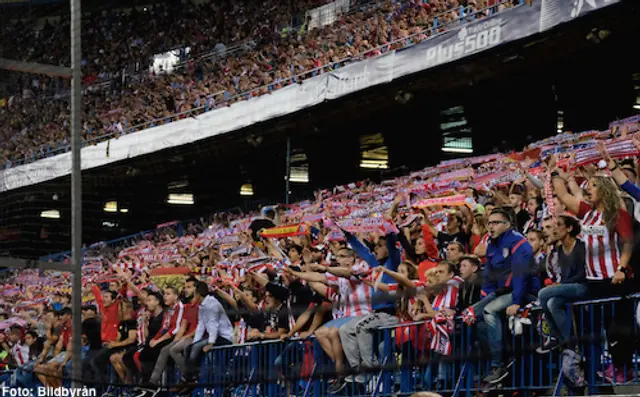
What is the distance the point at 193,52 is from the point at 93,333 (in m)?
10.3

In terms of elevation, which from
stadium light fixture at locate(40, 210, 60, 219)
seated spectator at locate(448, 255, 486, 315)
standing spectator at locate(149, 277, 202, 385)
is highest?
stadium light fixture at locate(40, 210, 60, 219)

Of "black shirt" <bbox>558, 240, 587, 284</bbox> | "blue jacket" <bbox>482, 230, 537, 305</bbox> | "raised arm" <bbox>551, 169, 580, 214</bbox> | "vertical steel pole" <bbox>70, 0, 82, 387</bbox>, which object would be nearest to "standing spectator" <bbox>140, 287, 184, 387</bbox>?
"blue jacket" <bbox>482, 230, 537, 305</bbox>

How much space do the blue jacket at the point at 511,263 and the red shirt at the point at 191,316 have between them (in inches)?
113

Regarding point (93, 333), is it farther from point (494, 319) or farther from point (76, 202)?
point (76, 202)

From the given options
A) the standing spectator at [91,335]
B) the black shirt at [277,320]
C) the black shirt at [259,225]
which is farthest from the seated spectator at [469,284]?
the black shirt at [259,225]

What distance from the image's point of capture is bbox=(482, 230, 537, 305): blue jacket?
20.7 feet

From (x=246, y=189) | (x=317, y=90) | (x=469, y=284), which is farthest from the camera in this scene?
(x=246, y=189)

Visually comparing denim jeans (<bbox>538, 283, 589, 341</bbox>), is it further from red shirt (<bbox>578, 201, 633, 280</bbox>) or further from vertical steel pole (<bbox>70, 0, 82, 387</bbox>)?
vertical steel pole (<bbox>70, 0, 82, 387</bbox>)

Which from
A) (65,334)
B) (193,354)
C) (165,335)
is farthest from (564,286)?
(65,334)

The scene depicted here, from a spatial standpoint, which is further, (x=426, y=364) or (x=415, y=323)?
(x=415, y=323)

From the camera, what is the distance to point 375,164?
1485 centimetres

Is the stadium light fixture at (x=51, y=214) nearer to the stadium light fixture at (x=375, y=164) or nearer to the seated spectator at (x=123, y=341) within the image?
the seated spectator at (x=123, y=341)

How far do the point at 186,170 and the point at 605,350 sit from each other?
12368mm

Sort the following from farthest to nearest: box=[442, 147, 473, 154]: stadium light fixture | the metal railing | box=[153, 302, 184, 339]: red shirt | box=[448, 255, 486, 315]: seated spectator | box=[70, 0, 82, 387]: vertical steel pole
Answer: box=[442, 147, 473, 154]: stadium light fixture
box=[153, 302, 184, 339]: red shirt
box=[448, 255, 486, 315]: seated spectator
the metal railing
box=[70, 0, 82, 387]: vertical steel pole
